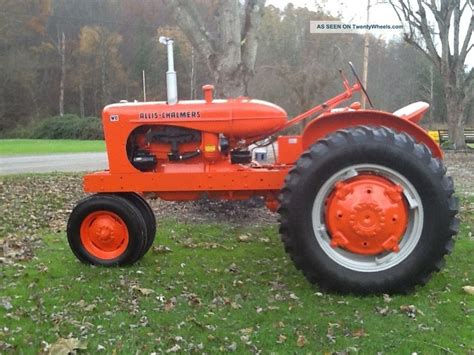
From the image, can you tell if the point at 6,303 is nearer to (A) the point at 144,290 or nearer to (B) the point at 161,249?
(A) the point at 144,290

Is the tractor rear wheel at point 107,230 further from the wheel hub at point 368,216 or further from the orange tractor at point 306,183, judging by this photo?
the wheel hub at point 368,216

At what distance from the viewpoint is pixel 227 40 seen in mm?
8656

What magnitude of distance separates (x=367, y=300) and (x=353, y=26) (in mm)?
19397

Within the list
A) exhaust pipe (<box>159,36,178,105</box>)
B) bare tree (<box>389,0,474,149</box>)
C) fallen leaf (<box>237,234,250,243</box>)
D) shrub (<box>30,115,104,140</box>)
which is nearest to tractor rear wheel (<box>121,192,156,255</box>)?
exhaust pipe (<box>159,36,178,105</box>)

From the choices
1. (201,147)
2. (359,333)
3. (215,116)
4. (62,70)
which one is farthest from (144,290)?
(62,70)

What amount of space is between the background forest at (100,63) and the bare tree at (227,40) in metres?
23.7

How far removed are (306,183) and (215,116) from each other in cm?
127

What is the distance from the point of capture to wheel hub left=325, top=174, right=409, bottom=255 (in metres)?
4.54

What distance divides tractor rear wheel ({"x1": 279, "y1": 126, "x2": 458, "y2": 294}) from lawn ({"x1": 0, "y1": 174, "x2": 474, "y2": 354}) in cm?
22

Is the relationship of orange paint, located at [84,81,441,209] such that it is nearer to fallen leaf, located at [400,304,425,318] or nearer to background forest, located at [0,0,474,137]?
fallen leaf, located at [400,304,425,318]

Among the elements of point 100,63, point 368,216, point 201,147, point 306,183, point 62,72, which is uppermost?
point 100,63

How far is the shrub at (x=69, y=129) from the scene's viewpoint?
135 ft

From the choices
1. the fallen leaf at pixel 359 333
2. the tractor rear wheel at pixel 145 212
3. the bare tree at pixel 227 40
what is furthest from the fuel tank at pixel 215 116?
the bare tree at pixel 227 40

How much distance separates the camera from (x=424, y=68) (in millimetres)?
48188
